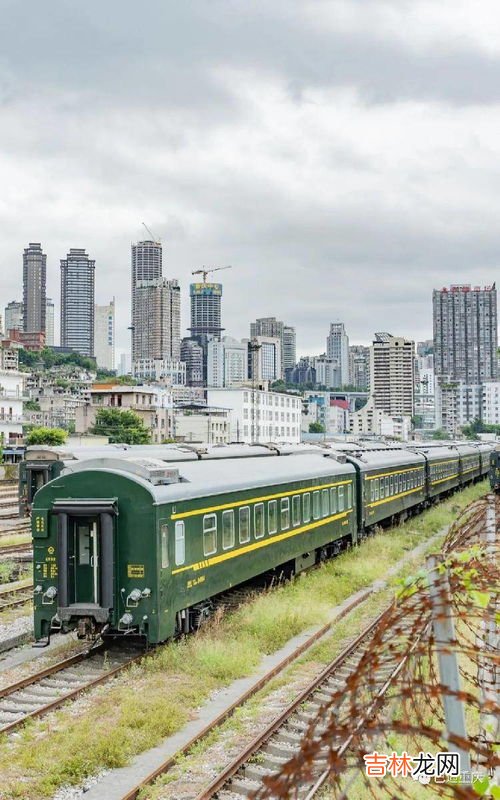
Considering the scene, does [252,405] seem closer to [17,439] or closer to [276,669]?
[17,439]

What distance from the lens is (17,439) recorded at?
7362 centimetres

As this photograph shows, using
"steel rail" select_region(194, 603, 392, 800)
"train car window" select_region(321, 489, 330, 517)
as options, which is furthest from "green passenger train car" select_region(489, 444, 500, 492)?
"steel rail" select_region(194, 603, 392, 800)

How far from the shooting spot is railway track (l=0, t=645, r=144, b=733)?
11.4 m

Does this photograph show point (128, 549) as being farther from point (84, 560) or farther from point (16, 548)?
point (16, 548)

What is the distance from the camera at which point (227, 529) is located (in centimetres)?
1590

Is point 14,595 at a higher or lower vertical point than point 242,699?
lower

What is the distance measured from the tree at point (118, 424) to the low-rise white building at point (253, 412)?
85.9 feet

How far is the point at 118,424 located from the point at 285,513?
69366 millimetres

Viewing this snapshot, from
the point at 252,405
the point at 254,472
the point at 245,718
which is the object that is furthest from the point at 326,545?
the point at 252,405

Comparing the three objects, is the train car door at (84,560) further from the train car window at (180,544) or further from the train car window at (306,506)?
the train car window at (306,506)

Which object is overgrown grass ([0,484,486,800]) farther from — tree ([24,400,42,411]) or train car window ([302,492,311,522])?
tree ([24,400,42,411])

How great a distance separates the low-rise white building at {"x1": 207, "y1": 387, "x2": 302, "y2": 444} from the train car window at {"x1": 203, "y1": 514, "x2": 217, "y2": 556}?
9728cm

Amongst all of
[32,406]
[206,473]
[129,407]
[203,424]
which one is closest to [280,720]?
[206,473]

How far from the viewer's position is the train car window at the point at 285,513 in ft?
63.5
